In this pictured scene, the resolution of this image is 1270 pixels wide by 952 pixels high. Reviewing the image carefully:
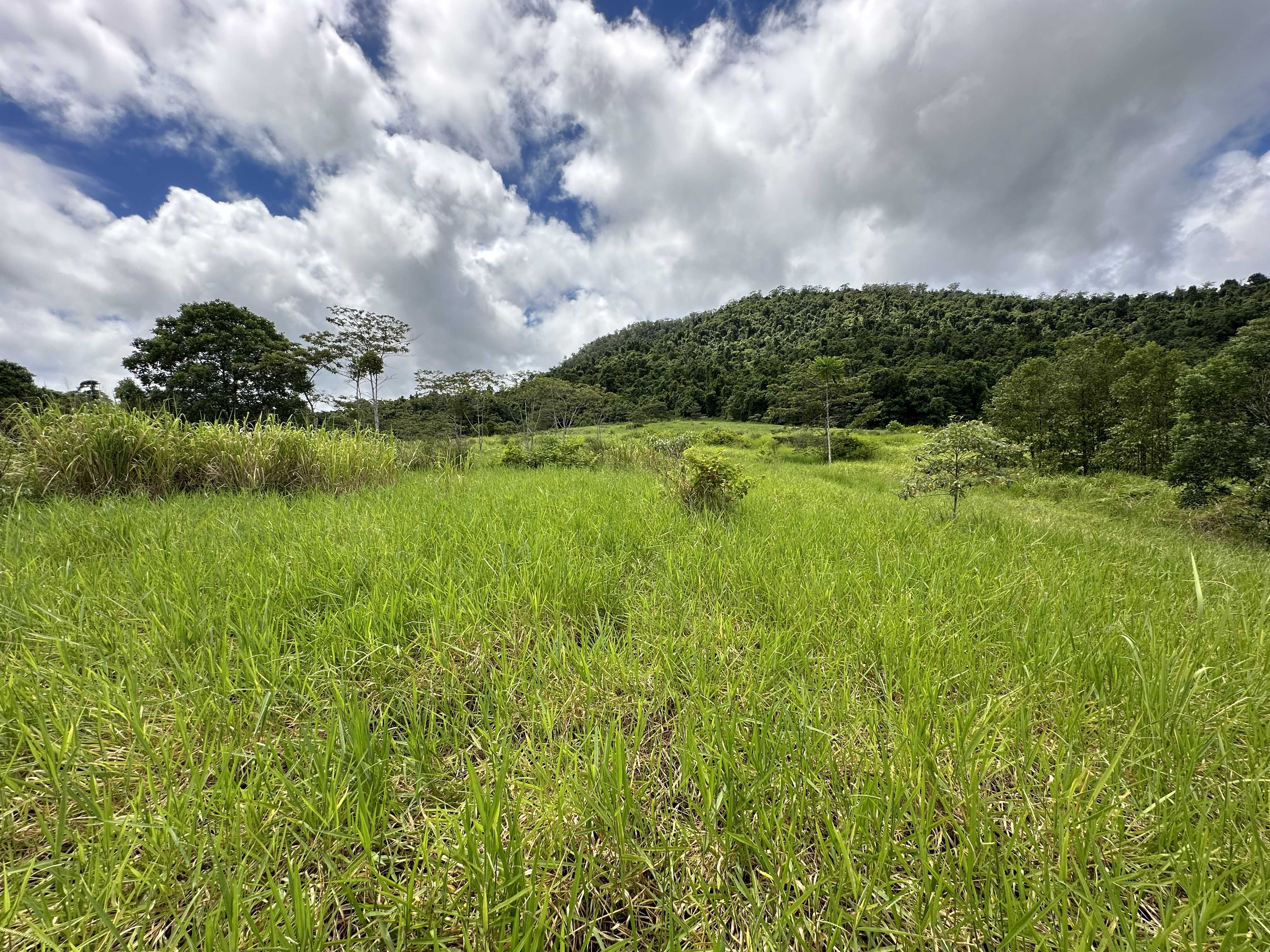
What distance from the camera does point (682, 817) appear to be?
3.79 feet

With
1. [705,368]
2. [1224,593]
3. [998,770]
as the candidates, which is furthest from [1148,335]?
[998,770]

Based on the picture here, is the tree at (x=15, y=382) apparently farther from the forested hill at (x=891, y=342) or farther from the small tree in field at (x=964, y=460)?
the forested hill at (x=891, y=342)

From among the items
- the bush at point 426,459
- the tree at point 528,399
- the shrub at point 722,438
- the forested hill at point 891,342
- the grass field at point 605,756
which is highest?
the forested hill at point 891,342

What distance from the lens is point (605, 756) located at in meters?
1.19

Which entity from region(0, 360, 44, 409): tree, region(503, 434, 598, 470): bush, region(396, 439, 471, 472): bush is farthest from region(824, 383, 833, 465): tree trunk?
region(0, 360, 44, 409): tree

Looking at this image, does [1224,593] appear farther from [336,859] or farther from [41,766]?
[41,766]

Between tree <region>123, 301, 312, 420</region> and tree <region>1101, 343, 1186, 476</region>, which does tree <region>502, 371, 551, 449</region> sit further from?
tree <region>1101, 343, 1186, 476</region>

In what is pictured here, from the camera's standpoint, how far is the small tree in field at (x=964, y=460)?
5336 mm

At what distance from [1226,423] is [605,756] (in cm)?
1255

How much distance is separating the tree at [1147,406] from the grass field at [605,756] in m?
17.5

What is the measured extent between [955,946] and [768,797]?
43 cm

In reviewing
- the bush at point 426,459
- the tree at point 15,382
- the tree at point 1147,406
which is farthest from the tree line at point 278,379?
the tree at point 1147,406

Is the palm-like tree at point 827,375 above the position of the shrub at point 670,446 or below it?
above

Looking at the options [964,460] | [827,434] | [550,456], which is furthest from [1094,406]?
[550,456]
